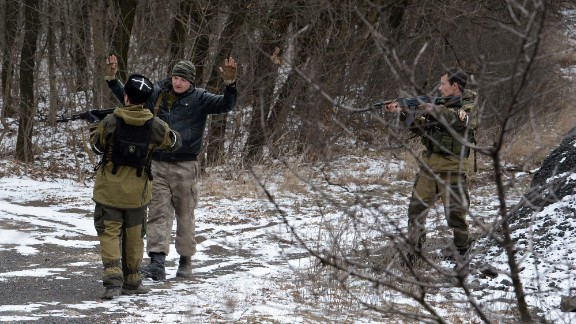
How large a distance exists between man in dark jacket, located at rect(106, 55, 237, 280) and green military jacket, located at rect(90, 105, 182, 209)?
0.66 m

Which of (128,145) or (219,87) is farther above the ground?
(219,87)

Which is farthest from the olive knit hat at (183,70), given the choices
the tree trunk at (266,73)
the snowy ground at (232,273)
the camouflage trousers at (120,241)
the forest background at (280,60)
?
the tree trunk at (266,73)

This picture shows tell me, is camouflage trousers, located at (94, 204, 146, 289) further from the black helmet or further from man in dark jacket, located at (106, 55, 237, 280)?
the black helmet

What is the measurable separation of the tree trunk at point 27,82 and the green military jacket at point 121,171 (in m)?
10.6

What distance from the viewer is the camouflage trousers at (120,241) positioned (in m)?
6.35

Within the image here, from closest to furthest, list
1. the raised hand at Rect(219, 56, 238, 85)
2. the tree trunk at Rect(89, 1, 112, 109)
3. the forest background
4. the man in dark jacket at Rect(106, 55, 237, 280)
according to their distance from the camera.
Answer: the raised hand at Rect(219, 56, 238, 85)
the man in dark jacket at Rect(106, 55, 237, 280)
the forest background
the tree trunk at Rect(89, 1, 112, 109)

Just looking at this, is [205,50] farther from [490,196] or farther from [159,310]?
[159,310]

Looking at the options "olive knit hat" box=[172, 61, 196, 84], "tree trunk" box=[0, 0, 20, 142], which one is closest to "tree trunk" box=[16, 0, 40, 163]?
"tree trunk" box=[0, 0, 20, 142]

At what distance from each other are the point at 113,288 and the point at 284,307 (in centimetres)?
126

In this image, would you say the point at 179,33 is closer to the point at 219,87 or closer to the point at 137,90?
the point at 219,87

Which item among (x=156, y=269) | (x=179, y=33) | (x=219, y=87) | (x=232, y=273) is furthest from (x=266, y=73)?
(x=156, y=269)

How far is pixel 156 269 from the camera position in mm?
7070

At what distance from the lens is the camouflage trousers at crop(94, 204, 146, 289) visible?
635 cm

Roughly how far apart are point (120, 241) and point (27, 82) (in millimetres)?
12079
